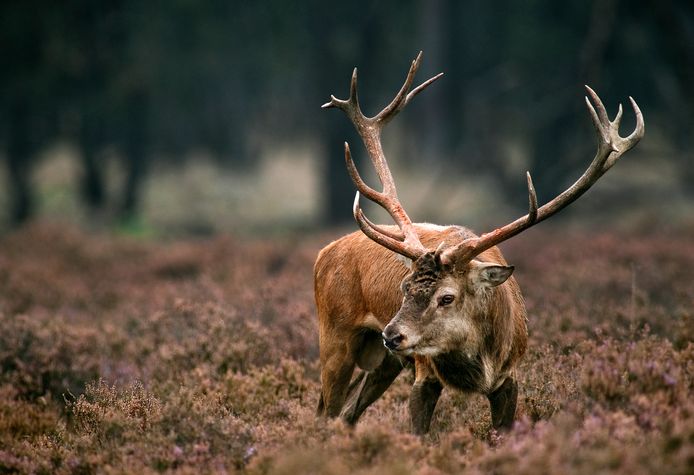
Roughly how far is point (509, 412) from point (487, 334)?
20.3 inches

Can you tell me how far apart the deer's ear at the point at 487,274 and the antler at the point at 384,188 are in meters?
0.34

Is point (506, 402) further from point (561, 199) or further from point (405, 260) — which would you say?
point (561, 199)

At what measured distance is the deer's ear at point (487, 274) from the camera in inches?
227

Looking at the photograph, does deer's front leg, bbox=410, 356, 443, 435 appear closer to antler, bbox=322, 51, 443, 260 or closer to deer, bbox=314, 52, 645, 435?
deer, bbox=314, 52, 645, 435

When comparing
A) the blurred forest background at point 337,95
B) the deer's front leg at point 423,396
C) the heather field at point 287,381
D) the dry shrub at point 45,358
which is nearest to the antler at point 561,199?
the deer's front leg at point 423,396

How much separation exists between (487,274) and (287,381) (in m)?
2.39

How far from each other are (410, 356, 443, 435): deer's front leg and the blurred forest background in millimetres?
12712

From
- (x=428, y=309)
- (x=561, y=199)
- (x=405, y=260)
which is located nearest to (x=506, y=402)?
(x=428, y=309)

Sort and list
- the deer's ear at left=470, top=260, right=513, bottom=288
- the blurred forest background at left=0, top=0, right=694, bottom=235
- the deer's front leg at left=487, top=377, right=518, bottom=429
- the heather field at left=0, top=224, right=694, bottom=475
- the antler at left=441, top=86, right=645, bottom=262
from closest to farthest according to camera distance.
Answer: the heather field at left=0, top=224, right=694, bottom=475 < the deer's ear at left=470, top=260, right=513, bottom=288 < the antler at left=441, top=86, right=645, bottom=262 < the deer's front leg at left=487, top=377, right=518, bottom=429 < the blurred forest background at left=0, top=0, right=694, bottom=235

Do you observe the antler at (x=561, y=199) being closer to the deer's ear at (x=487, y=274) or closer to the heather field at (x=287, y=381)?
the deer's ear at (x=487, y=274)

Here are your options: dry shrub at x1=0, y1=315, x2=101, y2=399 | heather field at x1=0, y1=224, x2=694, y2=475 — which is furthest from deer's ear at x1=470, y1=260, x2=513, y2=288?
dry shrub at x1=0, y1=315, x2=101, y2=399

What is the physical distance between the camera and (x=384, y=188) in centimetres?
698

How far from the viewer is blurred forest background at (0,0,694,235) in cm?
2123

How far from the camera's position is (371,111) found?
86.8 feet
